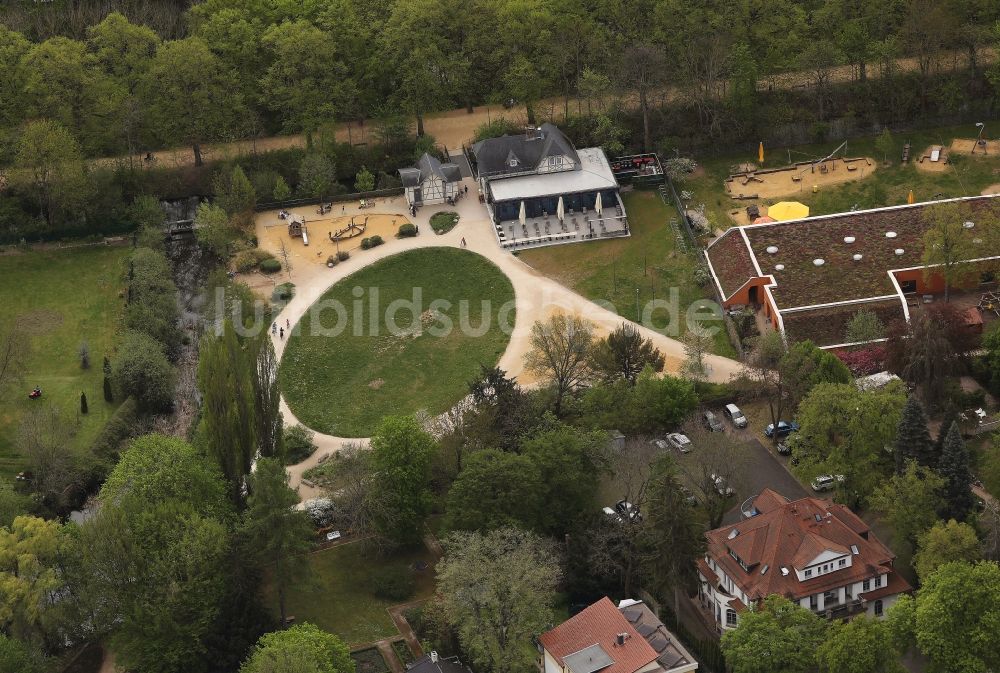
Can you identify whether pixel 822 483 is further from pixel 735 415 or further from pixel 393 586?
pixel 393 586

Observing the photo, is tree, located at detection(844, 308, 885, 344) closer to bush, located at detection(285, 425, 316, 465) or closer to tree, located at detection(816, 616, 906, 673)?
tree, located at detection(816, 616, 906, 673)

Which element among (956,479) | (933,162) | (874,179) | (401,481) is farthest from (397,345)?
(933,162)

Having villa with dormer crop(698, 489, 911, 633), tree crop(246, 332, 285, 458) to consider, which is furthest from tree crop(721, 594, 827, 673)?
tree crop(246, 332, 285, 458)

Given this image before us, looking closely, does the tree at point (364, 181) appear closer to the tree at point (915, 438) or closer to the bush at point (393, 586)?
the bush at point (393, 586)

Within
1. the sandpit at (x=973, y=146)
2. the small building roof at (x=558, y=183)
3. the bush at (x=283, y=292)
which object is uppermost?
the small building roof at (x=558, y=183)

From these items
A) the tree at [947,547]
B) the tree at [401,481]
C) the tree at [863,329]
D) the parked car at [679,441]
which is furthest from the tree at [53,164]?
the tree at [947,547]

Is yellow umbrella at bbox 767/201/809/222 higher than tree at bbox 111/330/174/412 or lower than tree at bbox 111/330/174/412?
higher
